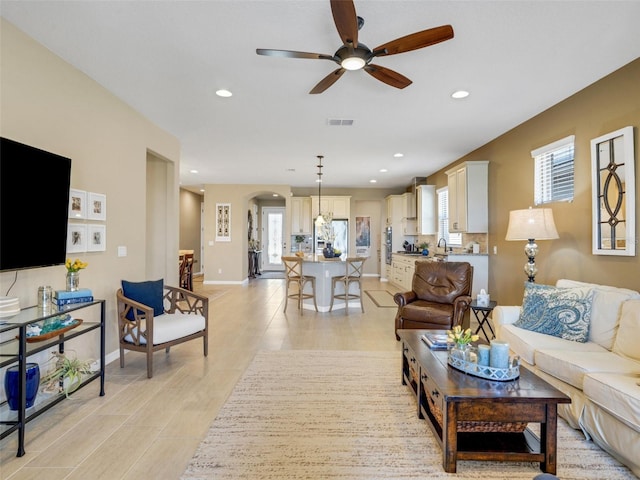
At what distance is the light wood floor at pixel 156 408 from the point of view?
1.95 metres

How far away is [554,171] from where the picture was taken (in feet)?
12.8

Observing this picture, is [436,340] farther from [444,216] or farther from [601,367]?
[444,216]

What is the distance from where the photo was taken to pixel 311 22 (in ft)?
7.69

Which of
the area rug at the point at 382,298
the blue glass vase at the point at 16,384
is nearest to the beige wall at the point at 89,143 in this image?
the blue glass vase at the point at 16,384

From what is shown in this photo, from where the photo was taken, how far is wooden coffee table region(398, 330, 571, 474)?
71.1 inches

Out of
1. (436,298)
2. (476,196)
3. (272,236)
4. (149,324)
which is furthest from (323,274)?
(272,236)

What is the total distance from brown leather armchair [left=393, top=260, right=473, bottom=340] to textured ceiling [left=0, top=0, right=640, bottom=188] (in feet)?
6.31

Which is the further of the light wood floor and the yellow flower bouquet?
the yellow flower bouquet

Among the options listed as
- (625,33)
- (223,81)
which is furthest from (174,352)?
(625,33)

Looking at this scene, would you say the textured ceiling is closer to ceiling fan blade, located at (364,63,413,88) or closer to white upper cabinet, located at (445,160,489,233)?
ceiling fan blade, located at (364,63,413,88)

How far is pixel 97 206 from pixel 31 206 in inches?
37.3

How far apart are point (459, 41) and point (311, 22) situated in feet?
3.75

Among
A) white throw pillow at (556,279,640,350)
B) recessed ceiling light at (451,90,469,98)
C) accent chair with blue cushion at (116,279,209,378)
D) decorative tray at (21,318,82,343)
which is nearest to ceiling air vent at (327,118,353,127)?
recessed ceiling light at (451,90,469,98)

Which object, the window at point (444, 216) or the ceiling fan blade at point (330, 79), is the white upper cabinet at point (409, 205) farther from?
the ceiling fan blade at point (330, 79)
